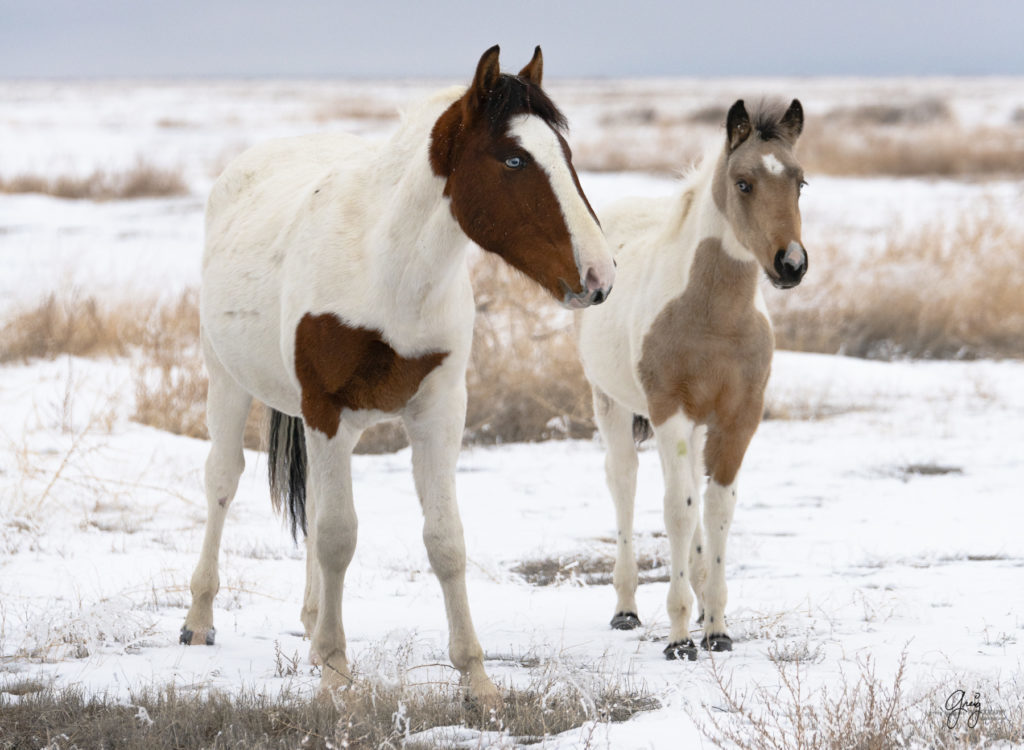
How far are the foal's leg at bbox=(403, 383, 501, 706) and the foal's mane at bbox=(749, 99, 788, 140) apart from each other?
197cm

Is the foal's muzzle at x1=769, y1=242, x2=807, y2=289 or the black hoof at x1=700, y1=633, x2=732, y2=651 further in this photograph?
the black hoof at x1=700, y1=633, x2=732, y2=651

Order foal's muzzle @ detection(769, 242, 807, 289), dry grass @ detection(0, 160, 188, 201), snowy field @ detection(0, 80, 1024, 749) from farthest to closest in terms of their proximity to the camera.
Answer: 1. dry grass @ detection(0, 160, 188, 201)
2. foal's muzzle @ detection(769, 242, 807, 289)
3. snowy field @ detection(0, 80, 1024, 749)

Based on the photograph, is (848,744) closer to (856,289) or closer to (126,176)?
(856,289)

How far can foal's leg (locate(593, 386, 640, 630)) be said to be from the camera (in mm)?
5387

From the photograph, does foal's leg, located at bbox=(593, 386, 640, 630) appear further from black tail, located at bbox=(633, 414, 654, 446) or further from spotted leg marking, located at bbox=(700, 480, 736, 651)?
spotted leg marking, located at bbox=(700, 480, 736, 651)

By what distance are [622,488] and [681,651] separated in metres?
1.19

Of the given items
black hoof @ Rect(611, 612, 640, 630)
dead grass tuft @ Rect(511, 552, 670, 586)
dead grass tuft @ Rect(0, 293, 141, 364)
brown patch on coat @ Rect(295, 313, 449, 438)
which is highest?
dead grass tuft @ Rect(0, 293, 141, 364)

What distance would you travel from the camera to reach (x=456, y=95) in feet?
12.5

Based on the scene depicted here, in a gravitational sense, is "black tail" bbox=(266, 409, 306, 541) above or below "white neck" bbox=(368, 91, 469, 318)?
below

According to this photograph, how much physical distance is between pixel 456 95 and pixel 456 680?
2.16m

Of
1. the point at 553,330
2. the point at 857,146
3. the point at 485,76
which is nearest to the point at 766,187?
the point at 485,76

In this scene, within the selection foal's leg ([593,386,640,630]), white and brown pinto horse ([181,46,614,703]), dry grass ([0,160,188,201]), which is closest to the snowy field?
foal's leg ([593,386,640,630])

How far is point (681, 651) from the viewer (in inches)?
185

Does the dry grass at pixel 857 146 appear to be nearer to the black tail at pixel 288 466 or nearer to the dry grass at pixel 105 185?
the dry grass at pixel 105 185
